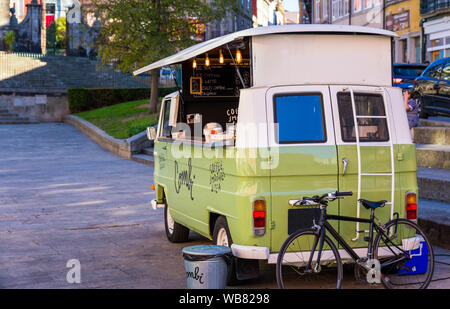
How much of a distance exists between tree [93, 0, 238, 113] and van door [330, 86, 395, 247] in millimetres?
22012

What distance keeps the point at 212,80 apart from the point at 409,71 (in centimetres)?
1579

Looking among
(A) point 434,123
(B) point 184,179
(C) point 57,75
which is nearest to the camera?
(B) point 184,179

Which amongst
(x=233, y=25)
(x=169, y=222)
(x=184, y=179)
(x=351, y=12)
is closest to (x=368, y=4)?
(x=351, y=12)

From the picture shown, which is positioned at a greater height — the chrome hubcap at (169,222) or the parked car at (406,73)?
the parked car at (406,73)

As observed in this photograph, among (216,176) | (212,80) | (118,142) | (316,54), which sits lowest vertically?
(118,142)

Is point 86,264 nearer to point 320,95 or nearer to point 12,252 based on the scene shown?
point 12,252

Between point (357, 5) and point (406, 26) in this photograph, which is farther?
point (357, 5)

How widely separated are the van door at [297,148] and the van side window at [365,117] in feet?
0.54

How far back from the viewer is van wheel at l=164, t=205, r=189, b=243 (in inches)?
417

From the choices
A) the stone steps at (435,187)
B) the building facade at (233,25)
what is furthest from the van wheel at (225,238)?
the building facade at (233,25)

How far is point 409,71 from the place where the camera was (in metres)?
25.8

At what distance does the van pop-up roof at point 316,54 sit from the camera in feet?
25.3

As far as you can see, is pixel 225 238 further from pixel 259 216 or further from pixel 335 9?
pixel 335 9

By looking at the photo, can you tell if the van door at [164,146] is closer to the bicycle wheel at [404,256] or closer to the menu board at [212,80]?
the menu board at [212,80]
